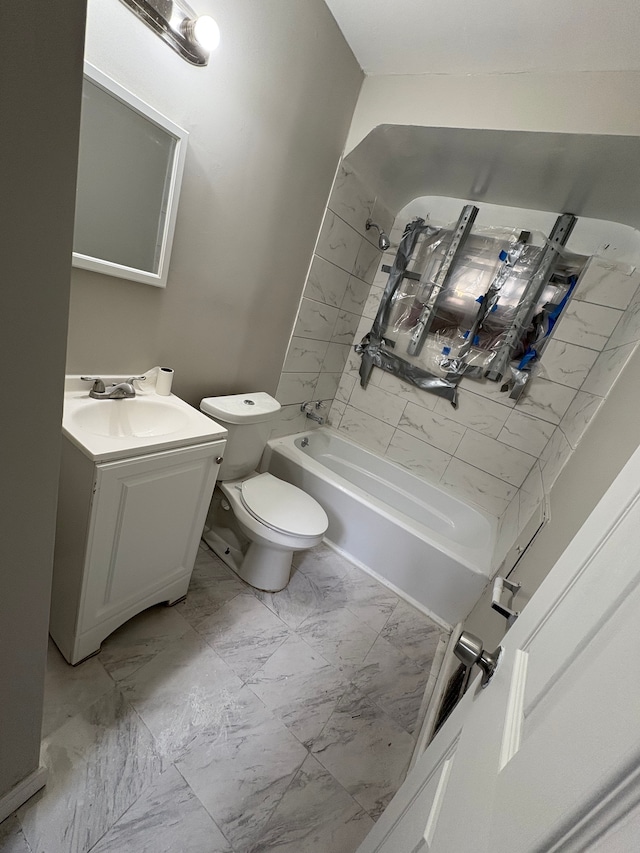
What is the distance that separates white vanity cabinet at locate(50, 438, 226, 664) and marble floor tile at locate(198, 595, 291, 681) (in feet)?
0.88

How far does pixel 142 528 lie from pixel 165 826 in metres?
0.77

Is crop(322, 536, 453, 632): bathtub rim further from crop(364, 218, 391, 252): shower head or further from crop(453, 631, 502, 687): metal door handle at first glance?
crop(364, 218, 391, 252): shower head

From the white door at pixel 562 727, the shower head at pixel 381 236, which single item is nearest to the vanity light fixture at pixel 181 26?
the shower head at pixel 381 236

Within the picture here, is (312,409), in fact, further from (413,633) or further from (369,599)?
(413,633)

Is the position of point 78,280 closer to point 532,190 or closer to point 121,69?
point 121,69

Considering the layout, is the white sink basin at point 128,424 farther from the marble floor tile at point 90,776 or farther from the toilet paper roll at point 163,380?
the marble floor tile at point 90,776

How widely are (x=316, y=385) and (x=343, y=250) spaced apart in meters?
0.87

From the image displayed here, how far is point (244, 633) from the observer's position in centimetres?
147

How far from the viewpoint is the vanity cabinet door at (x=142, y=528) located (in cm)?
102

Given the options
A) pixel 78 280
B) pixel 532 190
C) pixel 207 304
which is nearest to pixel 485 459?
pixel 532 190

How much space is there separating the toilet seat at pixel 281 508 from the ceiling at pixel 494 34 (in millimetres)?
1948

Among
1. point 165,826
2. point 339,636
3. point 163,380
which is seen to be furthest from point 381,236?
point 165,826

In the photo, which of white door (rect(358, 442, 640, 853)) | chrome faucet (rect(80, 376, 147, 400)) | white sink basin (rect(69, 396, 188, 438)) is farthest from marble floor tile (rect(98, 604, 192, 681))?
white door (rect(358, 442, 640, 853))

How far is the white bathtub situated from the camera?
1.76m
